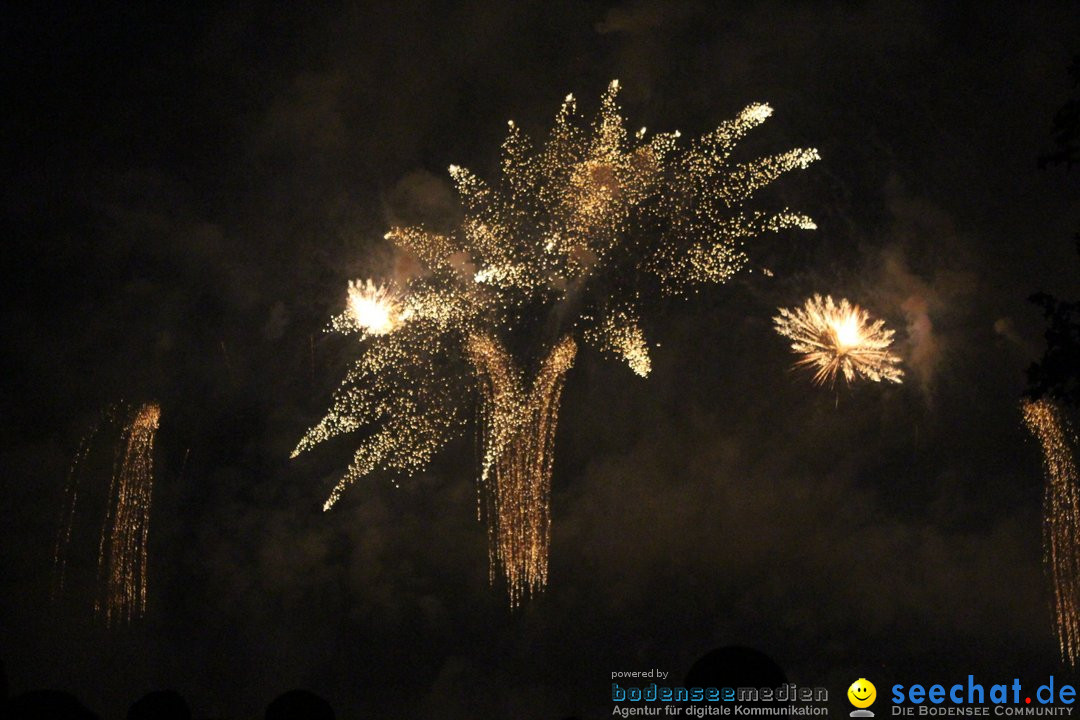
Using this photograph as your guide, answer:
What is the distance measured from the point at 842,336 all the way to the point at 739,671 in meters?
19.2

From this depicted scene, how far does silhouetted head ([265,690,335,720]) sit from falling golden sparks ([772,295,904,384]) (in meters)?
19.4

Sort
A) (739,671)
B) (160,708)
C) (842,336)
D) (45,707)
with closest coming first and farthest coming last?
(45,707)
(739,671)
(160,708)
(842,336)

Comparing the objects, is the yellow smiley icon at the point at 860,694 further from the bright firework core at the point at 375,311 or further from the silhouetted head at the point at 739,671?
the silhouetted head at the point at 739,671

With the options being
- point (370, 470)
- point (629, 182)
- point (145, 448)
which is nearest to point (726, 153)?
point (629, 182)

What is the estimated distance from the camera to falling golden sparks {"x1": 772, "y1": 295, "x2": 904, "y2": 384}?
24.0m

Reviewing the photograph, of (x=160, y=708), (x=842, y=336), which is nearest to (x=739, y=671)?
(x=160, y=708)

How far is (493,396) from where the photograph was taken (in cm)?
2434

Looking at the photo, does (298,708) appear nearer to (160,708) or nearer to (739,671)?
(160,708)

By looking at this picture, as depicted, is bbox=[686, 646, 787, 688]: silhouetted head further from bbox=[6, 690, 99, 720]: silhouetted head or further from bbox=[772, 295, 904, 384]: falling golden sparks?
bbox=[772, 295, 904, 384]: falling golden sparks

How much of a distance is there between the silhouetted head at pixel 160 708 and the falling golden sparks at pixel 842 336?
19898mm

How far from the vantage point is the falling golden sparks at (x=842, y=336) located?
23969 mm

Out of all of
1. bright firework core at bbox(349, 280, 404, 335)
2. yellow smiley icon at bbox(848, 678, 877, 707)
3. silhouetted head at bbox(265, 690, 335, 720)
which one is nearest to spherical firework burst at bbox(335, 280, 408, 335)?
bright firework core at bbox(349, 280, 404, 335)

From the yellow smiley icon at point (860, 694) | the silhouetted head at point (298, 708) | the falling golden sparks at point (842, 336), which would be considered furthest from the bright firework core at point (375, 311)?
the silhouetted head at point (298, 708)

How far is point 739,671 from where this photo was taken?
5840 mm
